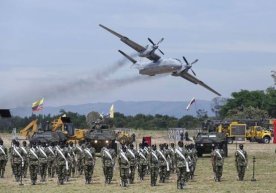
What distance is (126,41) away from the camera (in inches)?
2539

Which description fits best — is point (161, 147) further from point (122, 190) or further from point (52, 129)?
point (52, 129)

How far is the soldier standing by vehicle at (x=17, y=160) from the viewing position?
31.1 m

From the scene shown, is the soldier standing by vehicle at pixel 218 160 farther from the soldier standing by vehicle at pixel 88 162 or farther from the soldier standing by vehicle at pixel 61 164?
the soldier standing by vehicle at pixel 61 164

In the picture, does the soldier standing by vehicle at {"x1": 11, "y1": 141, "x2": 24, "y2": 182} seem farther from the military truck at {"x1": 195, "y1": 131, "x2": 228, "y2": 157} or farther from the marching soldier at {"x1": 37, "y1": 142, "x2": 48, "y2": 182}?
the military truck at {"x1": 195, "y1": 131, "x2": 228, "y2": 157}

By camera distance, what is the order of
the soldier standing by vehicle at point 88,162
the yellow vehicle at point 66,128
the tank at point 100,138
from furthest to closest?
the yellow vehicle at point 66,128 → the tank at point 100,138 → the soldier standing by vehicle at point 88,162

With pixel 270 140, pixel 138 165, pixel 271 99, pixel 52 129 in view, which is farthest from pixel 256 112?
pixel 138 165

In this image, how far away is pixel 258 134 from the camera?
74.6 meters

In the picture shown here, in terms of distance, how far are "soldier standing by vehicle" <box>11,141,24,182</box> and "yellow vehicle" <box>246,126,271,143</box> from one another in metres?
45.2

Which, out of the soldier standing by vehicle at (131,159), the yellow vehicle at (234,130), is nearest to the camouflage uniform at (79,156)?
the soldier standing by vehicle at (131,159)

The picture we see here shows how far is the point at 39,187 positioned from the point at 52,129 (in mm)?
29724

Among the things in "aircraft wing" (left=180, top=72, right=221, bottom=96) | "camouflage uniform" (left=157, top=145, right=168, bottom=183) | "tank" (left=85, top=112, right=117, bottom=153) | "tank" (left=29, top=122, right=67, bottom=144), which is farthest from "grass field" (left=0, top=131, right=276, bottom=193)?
"aircraft wing" (left=180, top=72, right=221, bottom=96)

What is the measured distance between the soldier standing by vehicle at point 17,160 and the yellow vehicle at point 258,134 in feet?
148

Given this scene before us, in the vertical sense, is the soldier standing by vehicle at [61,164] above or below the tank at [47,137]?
below

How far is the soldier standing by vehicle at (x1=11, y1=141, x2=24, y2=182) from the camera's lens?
31.1 meters
